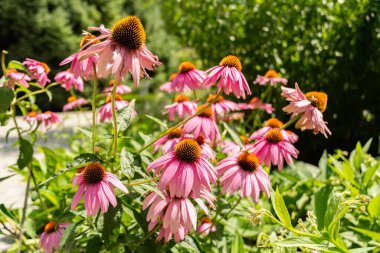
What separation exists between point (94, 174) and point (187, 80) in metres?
0.60

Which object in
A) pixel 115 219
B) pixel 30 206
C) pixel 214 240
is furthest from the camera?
pixel 30 206

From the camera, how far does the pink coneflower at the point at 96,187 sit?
0.84 m

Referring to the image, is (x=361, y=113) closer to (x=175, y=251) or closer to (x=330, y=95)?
(x=330, y=95)

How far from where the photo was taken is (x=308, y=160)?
3006 millimetres

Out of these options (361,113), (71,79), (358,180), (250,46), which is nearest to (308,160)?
(361,113)

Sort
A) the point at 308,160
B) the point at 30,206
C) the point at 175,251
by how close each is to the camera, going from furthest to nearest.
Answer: the point at 308,160 < the point at 30,206 < the point at 175,251

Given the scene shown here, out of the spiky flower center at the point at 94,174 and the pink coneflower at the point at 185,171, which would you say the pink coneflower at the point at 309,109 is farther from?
the spiky flower center at the point at 94,174

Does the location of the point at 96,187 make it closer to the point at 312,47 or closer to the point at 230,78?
the point at 230,78

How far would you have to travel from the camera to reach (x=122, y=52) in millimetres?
781

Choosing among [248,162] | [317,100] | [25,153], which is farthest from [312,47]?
[25,153]

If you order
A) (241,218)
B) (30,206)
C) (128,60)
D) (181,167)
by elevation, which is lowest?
(30,206)

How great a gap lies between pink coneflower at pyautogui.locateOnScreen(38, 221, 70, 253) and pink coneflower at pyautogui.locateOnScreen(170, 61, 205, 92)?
58 cm

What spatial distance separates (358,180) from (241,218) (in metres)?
0.50

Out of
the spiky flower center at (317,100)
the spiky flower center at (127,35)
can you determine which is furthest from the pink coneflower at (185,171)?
the spiky flower center at (317,100)
